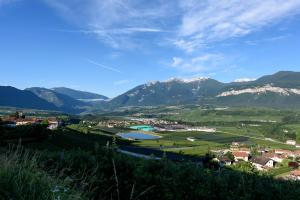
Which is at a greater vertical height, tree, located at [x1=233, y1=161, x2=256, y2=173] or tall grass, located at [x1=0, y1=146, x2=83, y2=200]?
tall grass, located at [x1=0, y1=146, x2=83, y2=200]

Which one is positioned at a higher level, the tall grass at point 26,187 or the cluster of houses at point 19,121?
the tall grass at point 26,187

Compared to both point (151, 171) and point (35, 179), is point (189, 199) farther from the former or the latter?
point (35, 179)

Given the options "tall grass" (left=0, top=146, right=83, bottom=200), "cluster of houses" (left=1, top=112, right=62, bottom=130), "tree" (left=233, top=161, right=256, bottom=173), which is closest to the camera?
"tall grass" (left=0, top=146, right=83, bottom=200)

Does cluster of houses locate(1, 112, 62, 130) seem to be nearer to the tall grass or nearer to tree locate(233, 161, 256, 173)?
tree locate(233, 161, 256, 173)

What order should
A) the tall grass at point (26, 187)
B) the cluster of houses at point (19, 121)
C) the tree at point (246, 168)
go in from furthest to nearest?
the cluster of houses at point (19, 121) < the tree at point (246, 168) < the tall grass at point (26, 187)

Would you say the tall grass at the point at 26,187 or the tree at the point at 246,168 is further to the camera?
the tree at the point at 246,168

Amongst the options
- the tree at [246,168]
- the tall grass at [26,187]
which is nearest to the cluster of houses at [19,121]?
the tree at [246,168]

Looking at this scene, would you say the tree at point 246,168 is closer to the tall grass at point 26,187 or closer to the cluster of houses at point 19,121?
the tall grass at point 26,187

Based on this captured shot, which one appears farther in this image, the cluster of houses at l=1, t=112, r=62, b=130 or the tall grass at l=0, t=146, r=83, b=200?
the cluster of houses at l=1, t=112, r=62, b=130

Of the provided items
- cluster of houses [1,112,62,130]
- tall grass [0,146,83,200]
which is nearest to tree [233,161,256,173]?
tall grass [0,146,83,200]

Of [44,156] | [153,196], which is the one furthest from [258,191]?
[44,156]

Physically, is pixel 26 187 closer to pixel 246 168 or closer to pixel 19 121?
pixel 246 168

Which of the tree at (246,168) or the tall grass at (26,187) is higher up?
the tall grass at (26,187)

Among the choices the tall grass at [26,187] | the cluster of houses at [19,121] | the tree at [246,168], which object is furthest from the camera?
Result: the cluster of houses at [19,121]
